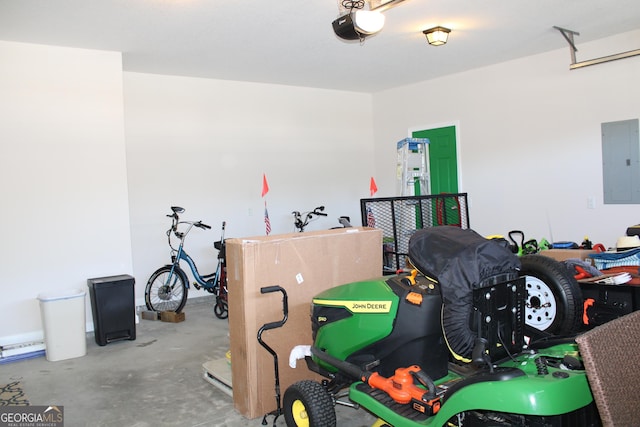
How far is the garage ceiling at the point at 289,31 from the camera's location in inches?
161

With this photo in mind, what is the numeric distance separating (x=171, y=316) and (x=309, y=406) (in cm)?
348

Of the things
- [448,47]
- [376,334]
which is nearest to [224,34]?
[448,47]

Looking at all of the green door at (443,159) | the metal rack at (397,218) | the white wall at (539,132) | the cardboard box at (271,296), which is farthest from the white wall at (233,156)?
the cardboard box at (271,296)

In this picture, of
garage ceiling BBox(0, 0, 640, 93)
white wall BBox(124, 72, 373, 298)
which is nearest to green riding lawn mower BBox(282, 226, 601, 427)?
garage ceiling BBox(0, 0, 640, 93)

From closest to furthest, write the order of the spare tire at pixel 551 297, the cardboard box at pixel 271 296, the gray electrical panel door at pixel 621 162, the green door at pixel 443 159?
the spare tire at pixel 551 297 < the cardboard box at pixel 271 296 < the gray electrical panel door at pixel 621 162 < the green door at pixel 443 159

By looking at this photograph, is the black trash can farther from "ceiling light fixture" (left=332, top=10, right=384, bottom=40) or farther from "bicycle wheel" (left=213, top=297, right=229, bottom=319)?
"ceiling light fixture" (left=332, top=10, right=384, bottom=40)

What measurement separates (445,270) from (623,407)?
799 mm

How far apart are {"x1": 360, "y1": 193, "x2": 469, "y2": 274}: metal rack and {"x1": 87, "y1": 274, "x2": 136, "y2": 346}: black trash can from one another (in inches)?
98.7

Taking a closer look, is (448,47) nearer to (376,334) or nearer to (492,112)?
(492,112)

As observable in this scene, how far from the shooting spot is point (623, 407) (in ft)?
5.06

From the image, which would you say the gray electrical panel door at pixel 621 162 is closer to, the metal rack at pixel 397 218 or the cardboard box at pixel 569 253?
the cardboard box at pixel 569 253

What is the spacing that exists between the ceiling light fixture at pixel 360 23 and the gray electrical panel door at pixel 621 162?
314cm

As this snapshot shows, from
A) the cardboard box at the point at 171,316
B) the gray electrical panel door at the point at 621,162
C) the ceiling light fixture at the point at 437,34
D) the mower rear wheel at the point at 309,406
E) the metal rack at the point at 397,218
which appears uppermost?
the ceiling light fixture at the point at 437,34

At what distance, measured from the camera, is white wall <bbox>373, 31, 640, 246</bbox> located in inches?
208
